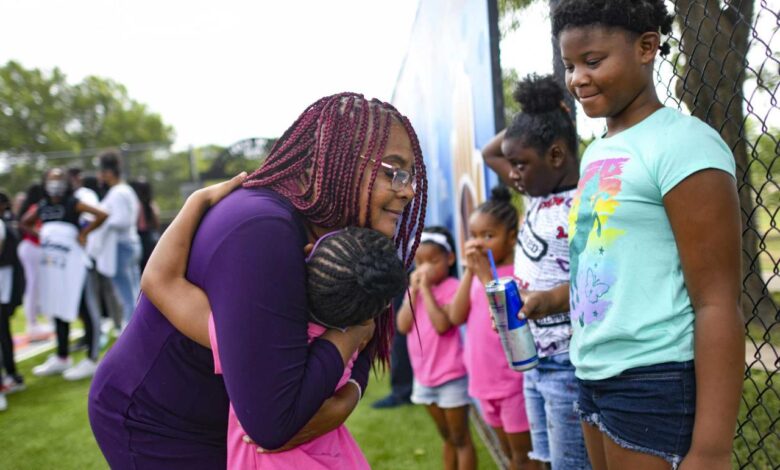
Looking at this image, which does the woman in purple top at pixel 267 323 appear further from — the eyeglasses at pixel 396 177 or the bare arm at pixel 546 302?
the bare arm at pixel 546 302

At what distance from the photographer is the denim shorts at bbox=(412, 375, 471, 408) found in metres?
3.36

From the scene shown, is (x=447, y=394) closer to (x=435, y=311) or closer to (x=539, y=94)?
(x=435, y=311)

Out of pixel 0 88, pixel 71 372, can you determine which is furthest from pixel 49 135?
pixel 71 372

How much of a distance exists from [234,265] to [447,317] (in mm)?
2389

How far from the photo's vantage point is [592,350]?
158 centimetres

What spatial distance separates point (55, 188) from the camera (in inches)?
272

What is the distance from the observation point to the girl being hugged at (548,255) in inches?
86.1

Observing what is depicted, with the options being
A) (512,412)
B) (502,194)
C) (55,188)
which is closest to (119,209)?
(55,188)

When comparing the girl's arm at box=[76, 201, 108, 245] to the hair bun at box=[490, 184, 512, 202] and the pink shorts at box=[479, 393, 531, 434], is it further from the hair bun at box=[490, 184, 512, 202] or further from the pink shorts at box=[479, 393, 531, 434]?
the pink shorts at box=[479, 393, 531, 434]

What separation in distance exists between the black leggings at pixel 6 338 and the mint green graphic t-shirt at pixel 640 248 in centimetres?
633

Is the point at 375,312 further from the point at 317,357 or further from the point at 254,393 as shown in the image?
the point at 254,393

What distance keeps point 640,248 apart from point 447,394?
2.13m

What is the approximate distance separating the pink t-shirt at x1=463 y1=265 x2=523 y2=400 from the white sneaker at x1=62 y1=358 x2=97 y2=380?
5.16 metres

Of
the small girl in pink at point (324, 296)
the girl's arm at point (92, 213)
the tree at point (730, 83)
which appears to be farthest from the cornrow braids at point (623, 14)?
Answer: the girl's arm at point (92, 213)
